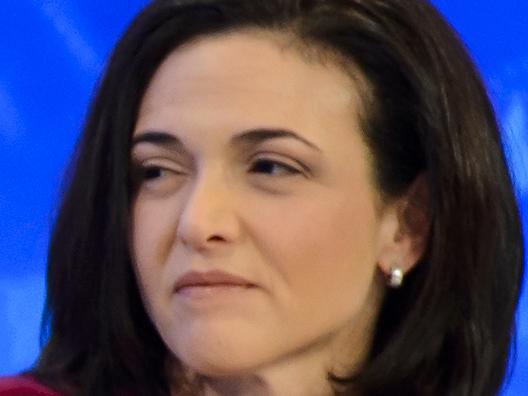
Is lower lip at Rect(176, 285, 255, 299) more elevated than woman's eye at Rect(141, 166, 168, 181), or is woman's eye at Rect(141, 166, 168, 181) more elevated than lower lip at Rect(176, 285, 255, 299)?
woman's eye at Rect(141, 166, 168, 181)

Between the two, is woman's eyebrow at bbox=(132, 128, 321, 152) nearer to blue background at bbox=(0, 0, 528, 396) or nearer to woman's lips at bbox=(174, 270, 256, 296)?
woman's lips at bbox=(174, 270, 256, 296)

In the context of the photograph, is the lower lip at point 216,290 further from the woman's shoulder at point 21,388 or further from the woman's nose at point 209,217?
the woman's shoulder at point 21,388

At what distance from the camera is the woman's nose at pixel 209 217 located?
1020 mm

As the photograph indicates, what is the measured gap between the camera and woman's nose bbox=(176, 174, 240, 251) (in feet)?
3.34

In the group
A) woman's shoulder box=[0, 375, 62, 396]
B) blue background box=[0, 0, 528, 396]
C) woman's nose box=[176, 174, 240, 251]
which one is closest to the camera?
woman's nose box=[176, 174, 240, 251]

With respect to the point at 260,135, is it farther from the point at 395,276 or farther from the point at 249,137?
the point at 395,276

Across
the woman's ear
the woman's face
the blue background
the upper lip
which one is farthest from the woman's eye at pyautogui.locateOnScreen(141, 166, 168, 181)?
the blue background

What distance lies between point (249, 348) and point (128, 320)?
191 millimetres

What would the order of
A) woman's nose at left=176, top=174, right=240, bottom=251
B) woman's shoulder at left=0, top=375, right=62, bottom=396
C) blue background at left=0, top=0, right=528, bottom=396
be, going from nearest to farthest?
1. woman's nose at left=176, top=174, right=240, bottom=251
2. woman's shoulder at left=0, top=375, right=62, bottom=396
3. blue background at left=0, top=0, right=528, bottom=396

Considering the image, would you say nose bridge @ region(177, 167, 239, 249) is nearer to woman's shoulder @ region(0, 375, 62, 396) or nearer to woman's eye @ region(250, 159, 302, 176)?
woman's eye @ region(250, 159, 302, 176)

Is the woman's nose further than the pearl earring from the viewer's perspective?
No

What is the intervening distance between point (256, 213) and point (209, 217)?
0.05 m

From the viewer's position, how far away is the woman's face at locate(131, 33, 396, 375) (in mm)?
1037

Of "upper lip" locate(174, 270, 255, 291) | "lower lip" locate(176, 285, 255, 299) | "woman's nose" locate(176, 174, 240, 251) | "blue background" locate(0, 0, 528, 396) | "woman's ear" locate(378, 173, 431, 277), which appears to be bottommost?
"lower lip" locate(176, 285, 255, 299)
